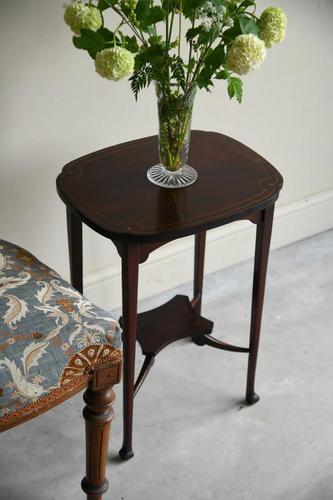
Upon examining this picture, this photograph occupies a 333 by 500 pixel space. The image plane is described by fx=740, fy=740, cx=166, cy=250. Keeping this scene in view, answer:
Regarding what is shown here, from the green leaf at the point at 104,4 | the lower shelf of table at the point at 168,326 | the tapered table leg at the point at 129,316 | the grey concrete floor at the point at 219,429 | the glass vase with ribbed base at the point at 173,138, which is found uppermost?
the green leaf at the point at 104,4

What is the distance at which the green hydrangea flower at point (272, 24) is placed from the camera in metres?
1.43

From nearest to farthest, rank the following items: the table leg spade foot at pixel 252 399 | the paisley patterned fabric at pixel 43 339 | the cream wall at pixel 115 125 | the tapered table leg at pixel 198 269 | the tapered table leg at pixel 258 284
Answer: the paisley patterned fabric at pixel 43 339
the tapered table leg at pixel 258 284
the cream wall at pixel 115 125
the table leg spade foot at pixel 252 399
the tapered table leg at pixel 198 269

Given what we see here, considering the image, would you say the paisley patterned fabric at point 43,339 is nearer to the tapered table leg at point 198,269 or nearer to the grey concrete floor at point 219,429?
the grey concrete floor at point 219,429

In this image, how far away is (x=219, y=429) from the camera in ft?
6.19

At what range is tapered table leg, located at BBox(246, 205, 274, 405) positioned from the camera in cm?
169

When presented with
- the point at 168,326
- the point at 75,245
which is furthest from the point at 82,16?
the point at 168,326

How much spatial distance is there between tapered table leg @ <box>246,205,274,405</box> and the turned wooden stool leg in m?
0.47

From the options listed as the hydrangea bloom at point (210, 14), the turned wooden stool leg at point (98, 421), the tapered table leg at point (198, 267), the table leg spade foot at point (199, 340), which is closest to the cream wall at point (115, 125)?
the tapered table leg at point (198, 267)

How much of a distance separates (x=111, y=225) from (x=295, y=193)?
4.01 ft

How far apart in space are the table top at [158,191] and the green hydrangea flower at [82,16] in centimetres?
36

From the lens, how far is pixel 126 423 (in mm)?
1732

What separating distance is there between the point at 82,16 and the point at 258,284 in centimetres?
75

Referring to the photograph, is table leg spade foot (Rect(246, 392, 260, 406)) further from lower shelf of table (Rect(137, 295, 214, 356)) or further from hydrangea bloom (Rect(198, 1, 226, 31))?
hydrangea bloom (Rect(198, 1, 226, 31))

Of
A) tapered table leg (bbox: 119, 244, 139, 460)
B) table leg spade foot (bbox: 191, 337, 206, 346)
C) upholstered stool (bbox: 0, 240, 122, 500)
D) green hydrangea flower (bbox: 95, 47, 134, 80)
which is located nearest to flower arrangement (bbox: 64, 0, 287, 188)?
green hydrangea flower (bbox: 95, 47, 134, 80)
